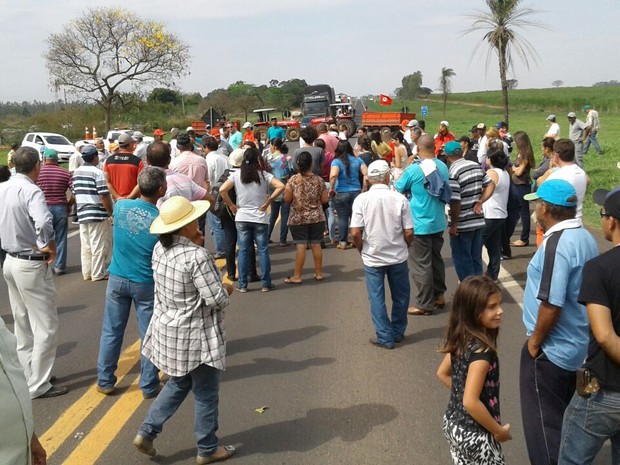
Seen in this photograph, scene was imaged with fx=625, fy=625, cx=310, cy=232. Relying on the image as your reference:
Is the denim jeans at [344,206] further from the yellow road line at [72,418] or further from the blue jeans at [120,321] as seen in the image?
the blue jeans at [120,321]

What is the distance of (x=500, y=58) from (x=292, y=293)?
636 inches

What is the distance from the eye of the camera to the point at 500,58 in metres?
21.1

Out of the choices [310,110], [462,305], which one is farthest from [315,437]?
[310,110]

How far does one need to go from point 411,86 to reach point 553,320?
143 meters

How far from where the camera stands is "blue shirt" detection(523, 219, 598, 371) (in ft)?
10.6

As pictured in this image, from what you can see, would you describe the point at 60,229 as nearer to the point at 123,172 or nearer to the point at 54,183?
the point at 54,183

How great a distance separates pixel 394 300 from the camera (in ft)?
20.3

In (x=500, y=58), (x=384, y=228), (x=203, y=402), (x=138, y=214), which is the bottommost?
(x=203, y=402)

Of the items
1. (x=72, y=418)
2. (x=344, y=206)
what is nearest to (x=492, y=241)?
(x=344, y=206)

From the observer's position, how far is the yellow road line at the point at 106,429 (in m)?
4.27

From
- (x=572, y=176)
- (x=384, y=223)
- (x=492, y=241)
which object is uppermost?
(x=572, y=176)

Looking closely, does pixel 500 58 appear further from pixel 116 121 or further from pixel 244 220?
pixel 116 121

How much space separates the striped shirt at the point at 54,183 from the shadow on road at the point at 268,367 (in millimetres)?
4708

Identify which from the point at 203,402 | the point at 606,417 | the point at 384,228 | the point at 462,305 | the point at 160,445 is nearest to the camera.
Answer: the point at 606,417
